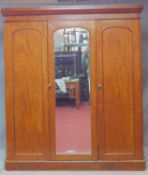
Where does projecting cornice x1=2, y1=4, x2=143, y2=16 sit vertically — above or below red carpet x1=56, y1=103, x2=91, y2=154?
above

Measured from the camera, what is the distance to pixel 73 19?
11.8ft

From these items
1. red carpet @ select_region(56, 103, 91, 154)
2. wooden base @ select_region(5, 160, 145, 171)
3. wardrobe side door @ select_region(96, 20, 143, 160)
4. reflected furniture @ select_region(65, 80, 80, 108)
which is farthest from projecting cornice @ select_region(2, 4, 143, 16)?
wooden base @ select_region(5, 160, 145, 171)

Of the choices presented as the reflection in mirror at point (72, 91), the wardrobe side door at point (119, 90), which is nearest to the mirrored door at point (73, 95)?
the reflection in mirror at point (72, 91)

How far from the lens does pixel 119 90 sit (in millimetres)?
3627

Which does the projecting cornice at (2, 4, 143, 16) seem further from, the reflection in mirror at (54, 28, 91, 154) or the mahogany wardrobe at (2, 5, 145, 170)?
the reflection in mirror at (54, 28, 91, 154)

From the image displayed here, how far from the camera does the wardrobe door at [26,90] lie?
3.62 m

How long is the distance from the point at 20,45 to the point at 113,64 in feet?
3.55

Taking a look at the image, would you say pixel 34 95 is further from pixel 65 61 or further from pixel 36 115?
pixel 65 61

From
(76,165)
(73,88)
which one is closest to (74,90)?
(73,88)

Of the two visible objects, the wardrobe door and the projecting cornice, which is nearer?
the projecting cornice

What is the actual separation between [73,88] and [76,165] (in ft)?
2.91

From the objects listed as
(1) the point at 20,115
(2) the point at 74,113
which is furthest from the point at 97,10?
(1) the point at 20,115

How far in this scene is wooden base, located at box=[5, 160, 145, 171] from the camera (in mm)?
3646

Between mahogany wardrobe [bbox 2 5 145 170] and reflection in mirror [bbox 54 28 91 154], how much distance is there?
0.04ft
